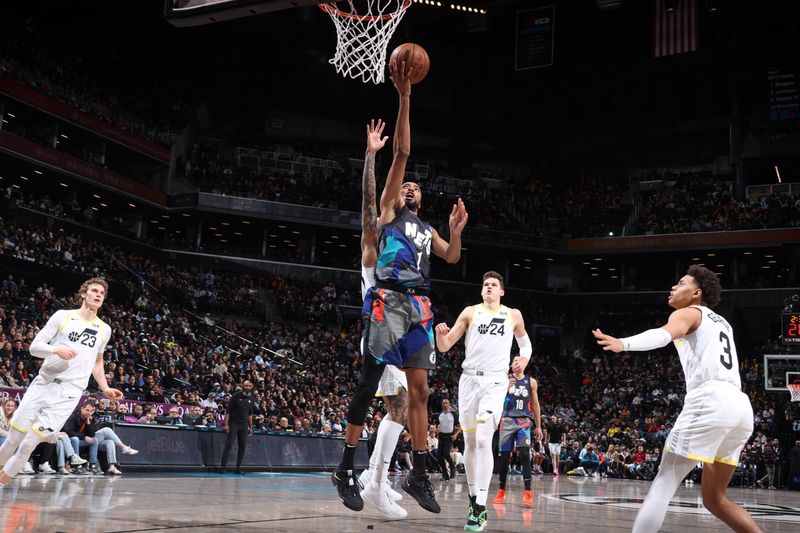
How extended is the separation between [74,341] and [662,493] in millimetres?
6396

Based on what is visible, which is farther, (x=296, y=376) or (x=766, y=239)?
(x=766, y=239)

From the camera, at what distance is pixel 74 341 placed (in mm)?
8664

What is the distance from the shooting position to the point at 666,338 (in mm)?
5082

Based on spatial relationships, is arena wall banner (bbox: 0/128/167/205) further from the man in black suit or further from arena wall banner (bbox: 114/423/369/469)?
the man in black suit

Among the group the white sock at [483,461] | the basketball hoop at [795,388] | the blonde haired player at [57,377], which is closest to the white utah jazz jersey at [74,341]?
the blonde haired player at [57,377]

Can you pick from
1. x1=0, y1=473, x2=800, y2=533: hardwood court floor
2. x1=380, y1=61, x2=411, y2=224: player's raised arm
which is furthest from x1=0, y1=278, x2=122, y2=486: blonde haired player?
x1=380, y1=61, x2=411, y2=224: player's raised arm

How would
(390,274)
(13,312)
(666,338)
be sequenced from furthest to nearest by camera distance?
1. (13,312)
2. (390,274)
3. (666,338)

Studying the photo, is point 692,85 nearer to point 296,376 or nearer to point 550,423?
point 550,423

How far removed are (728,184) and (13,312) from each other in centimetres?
3698

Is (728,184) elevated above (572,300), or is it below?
above

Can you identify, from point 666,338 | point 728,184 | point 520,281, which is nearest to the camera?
point 666,338

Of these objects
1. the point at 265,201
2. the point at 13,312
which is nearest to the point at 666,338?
the point at 13,312

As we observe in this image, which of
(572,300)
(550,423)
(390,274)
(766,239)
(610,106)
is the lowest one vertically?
(550,423)

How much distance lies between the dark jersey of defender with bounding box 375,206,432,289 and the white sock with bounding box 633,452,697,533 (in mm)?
2478
